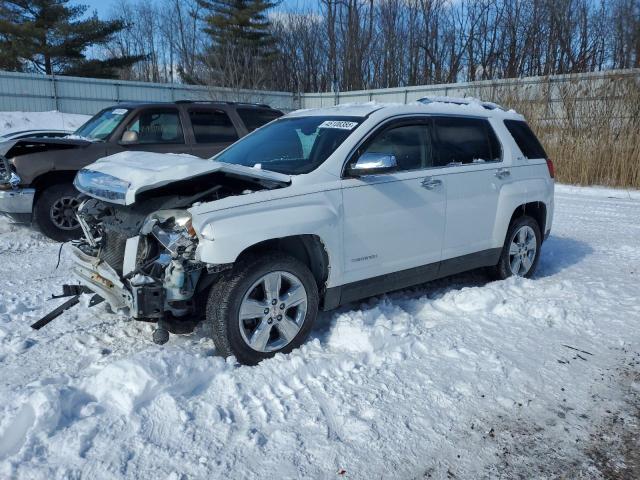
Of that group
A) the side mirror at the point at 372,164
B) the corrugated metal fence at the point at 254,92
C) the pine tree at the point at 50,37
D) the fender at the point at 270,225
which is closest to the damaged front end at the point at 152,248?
the fender at the point at 270,225

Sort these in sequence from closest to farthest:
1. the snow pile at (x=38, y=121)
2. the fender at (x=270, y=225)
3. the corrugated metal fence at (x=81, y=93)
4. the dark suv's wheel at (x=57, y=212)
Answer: the fender at (x=270, y=225), the dark suv's wheel at (x=57, y=212), the snow pile at (x=38, y=121), the corrugated metal fence at (x=81, y=93)

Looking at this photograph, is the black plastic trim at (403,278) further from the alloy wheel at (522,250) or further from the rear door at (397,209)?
the alloy wheel at (522,250)

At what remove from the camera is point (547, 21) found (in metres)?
29.2

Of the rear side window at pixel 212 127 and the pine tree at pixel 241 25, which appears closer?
the rear side window at pixel 212 127

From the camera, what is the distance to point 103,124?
26.1ft

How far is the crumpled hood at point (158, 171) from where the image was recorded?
3520 millimetres

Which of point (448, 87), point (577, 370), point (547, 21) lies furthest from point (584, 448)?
point (547, 21)

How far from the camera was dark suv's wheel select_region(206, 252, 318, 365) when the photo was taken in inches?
137

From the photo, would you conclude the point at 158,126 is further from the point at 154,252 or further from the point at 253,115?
the point at 154,252

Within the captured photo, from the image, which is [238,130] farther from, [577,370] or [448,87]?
[448,87]

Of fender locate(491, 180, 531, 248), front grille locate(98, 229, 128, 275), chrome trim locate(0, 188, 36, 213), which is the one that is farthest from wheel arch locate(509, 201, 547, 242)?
chrome trim locate(0, 188, 36, 213)

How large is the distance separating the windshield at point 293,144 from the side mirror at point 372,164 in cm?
25

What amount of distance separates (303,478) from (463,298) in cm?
274

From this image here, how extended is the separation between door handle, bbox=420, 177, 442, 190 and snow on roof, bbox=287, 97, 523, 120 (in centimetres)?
63
